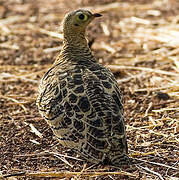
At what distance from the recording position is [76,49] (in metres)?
6.22

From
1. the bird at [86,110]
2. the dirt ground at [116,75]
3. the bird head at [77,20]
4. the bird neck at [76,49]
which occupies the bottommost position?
the dirt ground at [116,75]

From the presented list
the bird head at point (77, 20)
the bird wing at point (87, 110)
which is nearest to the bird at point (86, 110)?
the bird wing at point (87, 110)

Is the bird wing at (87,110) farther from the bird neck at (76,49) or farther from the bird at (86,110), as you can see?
the bird neck at (76,49)

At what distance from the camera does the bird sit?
201 inches

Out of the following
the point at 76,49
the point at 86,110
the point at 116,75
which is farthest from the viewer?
the point at 116,75

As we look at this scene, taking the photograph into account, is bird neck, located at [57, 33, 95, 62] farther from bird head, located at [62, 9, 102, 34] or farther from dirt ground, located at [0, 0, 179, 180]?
dirt ground, located at [0, 0, 179, 180]

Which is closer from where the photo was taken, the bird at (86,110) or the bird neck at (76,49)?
the bird at (86,110)

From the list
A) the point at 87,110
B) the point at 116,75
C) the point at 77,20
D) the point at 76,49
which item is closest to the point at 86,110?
the point at 87,110

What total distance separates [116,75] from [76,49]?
2708 mm

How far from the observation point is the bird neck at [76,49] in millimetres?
6121

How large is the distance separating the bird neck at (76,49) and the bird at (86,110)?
7cm

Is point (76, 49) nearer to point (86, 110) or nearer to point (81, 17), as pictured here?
point (81, 17)

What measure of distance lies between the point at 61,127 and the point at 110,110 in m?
0.60

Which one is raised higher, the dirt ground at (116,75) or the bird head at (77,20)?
the bird head at (77,20)
